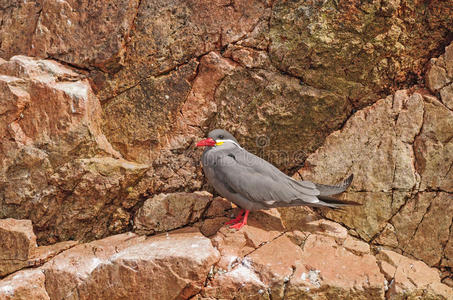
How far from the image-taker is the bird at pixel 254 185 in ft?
15.1

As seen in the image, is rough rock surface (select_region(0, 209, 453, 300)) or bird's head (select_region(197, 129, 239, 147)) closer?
rough rock surface (select_region(0, 209, 453, 300))

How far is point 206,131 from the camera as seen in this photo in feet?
18.2

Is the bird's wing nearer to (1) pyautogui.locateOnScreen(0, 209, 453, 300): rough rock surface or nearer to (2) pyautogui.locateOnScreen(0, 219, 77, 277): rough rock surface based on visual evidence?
(1) pyautogui.locateOnScreen(0, 209, 453, 300): rough rock surface

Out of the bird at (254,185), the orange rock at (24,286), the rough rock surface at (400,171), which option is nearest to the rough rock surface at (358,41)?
the rough rock surface at (400,171)

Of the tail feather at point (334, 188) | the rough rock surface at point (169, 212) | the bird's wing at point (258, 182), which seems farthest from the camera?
the rough rock surface at point (169, 212)

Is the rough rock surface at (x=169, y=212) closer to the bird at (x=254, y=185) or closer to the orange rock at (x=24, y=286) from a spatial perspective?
the bird at (x=254, y=185)

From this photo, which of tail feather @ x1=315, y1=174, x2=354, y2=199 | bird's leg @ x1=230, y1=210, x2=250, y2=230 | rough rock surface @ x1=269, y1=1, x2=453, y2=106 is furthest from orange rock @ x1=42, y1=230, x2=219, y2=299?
Answer: rough rock surface @ x1=269, y1=1, x2=453, y2=106

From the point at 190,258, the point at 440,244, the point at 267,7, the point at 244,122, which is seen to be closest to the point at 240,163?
the point at 244,122

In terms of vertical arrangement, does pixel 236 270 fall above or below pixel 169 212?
below

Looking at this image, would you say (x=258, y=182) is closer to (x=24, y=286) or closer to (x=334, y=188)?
(x=334, y=188)

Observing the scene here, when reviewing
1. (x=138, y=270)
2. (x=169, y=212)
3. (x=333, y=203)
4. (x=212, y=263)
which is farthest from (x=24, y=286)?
Answer: (x=333, y=203)

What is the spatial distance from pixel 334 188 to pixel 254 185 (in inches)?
41.0

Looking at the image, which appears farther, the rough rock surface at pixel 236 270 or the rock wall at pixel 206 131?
the rock wall at pixel 206 131

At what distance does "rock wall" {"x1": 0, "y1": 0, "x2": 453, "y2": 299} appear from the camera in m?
4.37
